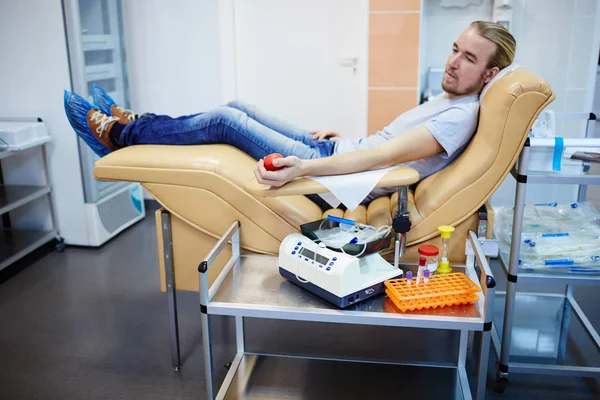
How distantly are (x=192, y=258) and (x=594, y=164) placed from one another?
130 centimetres

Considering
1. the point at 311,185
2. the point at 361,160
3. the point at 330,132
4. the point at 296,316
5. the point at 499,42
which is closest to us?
the point at 296,316

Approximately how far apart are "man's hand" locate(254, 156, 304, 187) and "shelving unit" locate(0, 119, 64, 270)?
1665 mm

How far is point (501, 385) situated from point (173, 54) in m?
2.59

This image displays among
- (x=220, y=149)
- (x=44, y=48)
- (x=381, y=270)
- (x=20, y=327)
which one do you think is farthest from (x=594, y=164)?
(x=44, y=48)

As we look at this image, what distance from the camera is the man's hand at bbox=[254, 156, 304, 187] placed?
1556 millimetres

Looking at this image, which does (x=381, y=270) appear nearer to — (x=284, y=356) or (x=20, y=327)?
(x=284, y=356)

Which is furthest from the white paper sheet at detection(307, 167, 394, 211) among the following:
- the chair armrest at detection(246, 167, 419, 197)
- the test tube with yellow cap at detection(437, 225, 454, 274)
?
the test tube with yellow cap at detection(437, 225, 454, 274)

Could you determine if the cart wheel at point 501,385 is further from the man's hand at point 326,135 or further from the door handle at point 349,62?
the door handle at point 349,62

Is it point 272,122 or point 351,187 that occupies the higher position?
point 272,122

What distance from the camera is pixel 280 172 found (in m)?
1.56

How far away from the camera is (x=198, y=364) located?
2051 millimetres

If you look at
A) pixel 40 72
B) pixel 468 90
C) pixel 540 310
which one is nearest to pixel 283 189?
pixel 468 90

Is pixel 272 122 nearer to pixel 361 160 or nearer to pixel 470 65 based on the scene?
pixel 361 160

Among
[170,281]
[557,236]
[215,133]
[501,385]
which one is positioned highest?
[215,133]
